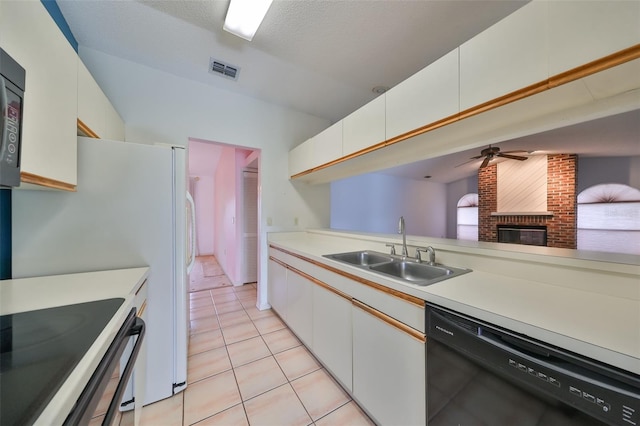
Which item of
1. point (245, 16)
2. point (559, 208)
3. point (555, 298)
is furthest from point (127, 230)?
point (559, 208)

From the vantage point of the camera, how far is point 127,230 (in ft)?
4.65

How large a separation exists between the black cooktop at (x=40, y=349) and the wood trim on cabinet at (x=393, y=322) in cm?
114

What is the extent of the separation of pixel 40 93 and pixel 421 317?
1.94 meters

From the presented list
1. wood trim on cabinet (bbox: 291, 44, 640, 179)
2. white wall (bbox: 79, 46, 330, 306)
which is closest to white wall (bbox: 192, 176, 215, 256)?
white wall (bbox: 79, 46, 330, 306)

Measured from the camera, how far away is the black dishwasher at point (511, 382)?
54 cm

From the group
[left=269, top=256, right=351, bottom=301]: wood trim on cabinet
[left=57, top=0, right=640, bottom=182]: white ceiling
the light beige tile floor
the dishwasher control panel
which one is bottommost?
the light beige tile floor

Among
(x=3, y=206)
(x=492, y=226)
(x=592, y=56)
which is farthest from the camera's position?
(x=492, y=226)

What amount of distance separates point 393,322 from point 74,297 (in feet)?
4.81

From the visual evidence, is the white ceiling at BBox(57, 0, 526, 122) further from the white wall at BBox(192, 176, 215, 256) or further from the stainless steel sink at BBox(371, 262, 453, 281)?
the white wall at BBox(192, 176, 215, 256)

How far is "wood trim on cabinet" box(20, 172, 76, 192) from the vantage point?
0.89 meters

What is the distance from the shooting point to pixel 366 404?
128 centimetres

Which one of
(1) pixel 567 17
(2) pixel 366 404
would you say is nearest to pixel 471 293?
(2) pixel 366 404

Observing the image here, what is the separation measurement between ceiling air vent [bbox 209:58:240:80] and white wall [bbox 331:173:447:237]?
2816 mm

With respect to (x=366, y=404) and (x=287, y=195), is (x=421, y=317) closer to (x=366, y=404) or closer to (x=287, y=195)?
(x=366, y=404)
